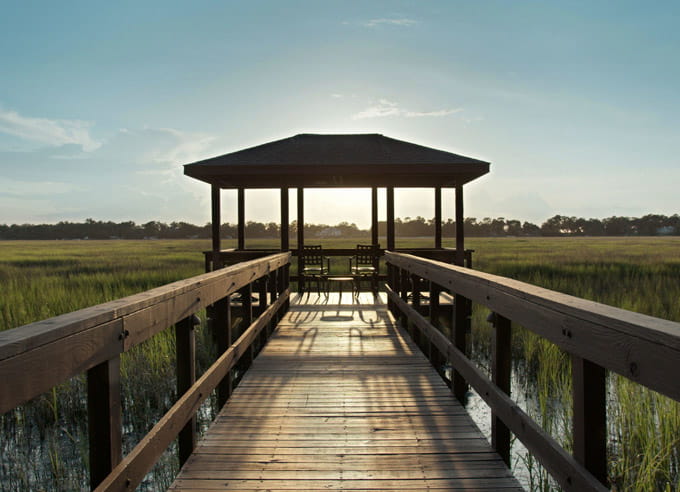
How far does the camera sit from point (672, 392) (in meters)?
A: 1.15

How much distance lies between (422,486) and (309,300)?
6.89 m

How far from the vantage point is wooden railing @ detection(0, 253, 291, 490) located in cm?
122

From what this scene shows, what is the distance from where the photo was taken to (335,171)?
8578 mm

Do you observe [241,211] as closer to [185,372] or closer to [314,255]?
[314,255]

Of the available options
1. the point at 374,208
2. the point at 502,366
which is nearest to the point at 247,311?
the point at 502,366

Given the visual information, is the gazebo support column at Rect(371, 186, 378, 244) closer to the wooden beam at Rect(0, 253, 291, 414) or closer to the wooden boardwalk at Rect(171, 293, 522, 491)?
the wooden boardwalk at Rect(171, 293, 522, 491)

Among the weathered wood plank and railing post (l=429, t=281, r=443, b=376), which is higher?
the weathered wood plank

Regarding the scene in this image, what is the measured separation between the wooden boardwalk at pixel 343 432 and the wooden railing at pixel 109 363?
367 millimetres

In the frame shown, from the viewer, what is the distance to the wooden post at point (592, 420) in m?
1.61

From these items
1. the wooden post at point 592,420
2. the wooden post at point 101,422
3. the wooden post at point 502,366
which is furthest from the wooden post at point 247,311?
the wooden post at point 592,420

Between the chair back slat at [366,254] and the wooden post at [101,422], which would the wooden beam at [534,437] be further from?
the chair back slat at [366,254]

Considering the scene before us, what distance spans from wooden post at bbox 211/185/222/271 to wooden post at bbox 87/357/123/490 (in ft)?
24.1

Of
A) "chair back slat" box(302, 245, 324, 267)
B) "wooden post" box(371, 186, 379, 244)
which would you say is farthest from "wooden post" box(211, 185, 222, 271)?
"wooden post" box(371, 186, 379, 244)

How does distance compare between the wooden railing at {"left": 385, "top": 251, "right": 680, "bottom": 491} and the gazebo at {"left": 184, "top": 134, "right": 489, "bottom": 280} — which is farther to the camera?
the gazebo at {"left": 184, "top": 134, "right": 489, "bottom": 280}
